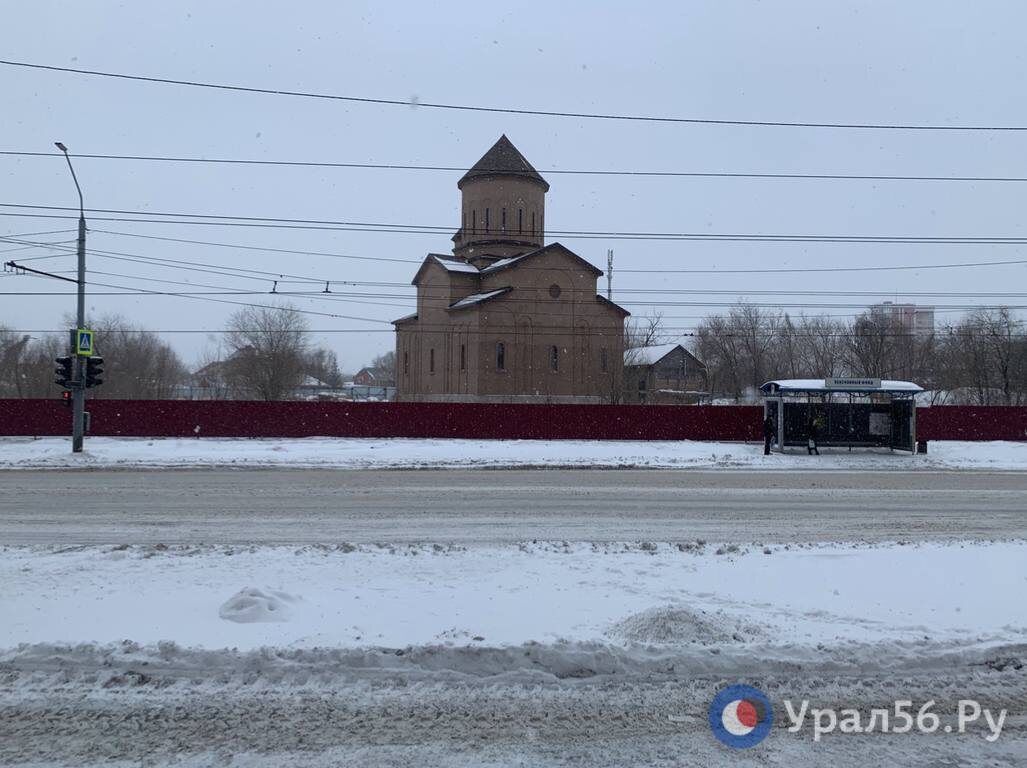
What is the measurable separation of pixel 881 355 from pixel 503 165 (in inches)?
1220

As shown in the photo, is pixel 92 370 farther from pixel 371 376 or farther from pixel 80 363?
pixel 371 376

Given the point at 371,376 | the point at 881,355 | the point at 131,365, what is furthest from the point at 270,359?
the point at 371,376

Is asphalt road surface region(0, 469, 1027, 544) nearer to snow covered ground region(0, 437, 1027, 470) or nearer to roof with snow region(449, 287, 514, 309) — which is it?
snow covered ground region(0, 437, 1027, 470)

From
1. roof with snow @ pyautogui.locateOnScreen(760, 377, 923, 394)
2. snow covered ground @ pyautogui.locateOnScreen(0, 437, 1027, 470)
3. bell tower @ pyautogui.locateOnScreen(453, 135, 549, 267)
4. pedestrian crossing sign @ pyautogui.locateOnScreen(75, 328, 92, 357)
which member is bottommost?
snow covered ground @ pyautogui.locateOnScreen(0, 437, 1027, 470)

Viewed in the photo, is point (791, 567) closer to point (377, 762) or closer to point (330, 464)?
point (377, 762)

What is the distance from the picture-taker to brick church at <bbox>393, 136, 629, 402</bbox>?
51094 mm

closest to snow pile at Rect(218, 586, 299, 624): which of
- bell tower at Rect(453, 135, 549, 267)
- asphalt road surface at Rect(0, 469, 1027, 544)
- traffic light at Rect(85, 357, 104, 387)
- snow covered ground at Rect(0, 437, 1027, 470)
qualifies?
asphalt road surface at Rect(0, 469, 1027, 544)

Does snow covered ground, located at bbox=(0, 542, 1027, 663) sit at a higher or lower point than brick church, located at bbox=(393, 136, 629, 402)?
lower

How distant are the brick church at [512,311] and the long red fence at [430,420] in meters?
17.4

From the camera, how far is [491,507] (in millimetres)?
13578

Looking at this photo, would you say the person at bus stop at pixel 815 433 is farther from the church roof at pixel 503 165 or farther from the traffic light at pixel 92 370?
the church roof at pixel 503 165

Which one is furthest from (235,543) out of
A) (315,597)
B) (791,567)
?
(791,567)

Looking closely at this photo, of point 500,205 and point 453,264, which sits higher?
point 500,205

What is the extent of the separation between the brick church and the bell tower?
0.23ft
